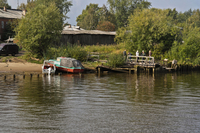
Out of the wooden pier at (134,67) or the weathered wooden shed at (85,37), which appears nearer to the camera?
the wooden pier at (134,67)

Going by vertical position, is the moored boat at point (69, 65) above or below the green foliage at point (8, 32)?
below

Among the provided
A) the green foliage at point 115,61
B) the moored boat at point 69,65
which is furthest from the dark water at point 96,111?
the green foliage at point 115,61

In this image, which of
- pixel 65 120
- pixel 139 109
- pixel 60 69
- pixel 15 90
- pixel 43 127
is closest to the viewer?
pixel 43 127

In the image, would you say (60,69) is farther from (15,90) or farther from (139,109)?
(139,109)

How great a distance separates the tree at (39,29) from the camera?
4444 cm

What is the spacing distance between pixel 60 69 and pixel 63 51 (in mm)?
5842

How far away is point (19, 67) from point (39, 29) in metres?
7.48

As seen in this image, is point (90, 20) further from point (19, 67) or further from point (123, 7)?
point (19, 67)

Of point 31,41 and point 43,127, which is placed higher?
point 31,41

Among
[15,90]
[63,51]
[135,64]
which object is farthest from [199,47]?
[15,90]

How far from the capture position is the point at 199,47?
52.3 metres

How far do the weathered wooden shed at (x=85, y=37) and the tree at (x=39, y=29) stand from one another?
1270cm

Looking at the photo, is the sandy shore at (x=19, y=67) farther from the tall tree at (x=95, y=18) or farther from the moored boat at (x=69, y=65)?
the tall tree at (x=95, y=18)

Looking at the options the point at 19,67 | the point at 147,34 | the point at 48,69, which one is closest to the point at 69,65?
the point at 48,69
